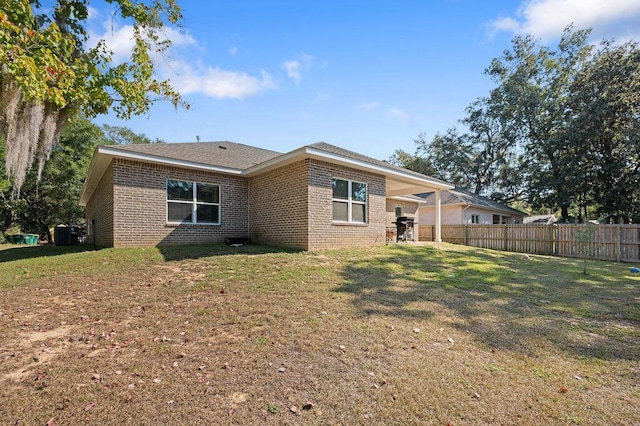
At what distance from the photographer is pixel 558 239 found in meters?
14.1

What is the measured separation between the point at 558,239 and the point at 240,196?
13907mm

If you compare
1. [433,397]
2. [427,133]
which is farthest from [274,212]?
[427,133]

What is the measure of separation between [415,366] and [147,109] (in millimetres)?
10092

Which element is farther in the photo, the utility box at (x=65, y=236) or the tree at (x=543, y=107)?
the tree at (x=543, y=107)

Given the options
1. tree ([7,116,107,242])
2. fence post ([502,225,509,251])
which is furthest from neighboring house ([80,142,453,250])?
tree ([7,116,107,242])

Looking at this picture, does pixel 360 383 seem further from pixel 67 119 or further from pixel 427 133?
pixel 427 133

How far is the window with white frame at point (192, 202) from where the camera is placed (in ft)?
35.4

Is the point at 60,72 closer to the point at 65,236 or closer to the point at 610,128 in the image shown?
the point at 65,236

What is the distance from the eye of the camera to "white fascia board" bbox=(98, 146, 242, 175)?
948 centimetres

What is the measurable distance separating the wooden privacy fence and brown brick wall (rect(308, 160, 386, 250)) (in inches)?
248

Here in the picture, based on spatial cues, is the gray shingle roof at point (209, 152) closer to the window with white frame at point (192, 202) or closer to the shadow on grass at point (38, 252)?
the window with white frame at point (192, 202)

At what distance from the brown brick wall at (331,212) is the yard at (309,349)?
2706 millimetres

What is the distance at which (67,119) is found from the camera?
8.04m

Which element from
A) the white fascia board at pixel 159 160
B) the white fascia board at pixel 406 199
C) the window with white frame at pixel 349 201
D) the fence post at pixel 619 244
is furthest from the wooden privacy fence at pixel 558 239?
the white fascia board at pixel 159 160
